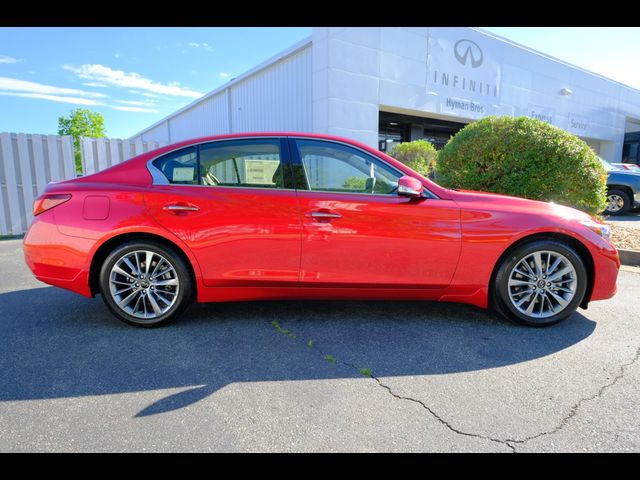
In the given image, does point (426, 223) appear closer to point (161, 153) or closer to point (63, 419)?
point (161, 153)

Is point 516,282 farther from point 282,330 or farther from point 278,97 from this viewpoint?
point 278,97

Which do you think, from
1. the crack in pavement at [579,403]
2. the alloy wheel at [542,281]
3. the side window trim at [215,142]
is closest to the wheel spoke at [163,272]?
the side window trim at [215,142]

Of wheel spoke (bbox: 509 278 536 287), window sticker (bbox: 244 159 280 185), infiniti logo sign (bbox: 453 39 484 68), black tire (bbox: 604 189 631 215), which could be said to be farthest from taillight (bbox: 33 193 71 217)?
infiniti logo sign (bbox: 453 39 484 68)

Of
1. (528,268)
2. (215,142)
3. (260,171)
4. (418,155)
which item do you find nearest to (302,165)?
(260,171)

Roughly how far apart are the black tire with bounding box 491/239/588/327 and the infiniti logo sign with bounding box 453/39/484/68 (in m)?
11.7

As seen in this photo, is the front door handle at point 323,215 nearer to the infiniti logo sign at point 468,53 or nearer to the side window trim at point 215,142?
the side window trim at point 215,142

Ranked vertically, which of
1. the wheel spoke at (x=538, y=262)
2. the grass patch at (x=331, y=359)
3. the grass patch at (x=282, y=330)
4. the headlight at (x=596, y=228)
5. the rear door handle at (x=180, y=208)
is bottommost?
the grass patch at (x=331, y=359)

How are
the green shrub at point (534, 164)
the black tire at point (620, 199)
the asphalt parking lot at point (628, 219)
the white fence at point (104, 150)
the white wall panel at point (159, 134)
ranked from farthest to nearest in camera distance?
1. the white wall panel at point (159, 134)
2. the black tire at point (620, 199)
3. the white fence at point (104, 150)
4. the asphalt parking lot at point (628, 219)
5. the green shrub at point (534, 164)

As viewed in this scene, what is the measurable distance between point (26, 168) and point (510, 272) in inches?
391

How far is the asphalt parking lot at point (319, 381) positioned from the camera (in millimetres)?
1851

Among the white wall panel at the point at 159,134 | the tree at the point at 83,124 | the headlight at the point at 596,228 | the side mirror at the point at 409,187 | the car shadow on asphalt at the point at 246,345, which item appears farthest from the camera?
the tree at the point at 83,124

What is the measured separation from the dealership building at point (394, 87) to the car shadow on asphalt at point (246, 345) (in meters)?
7.52
